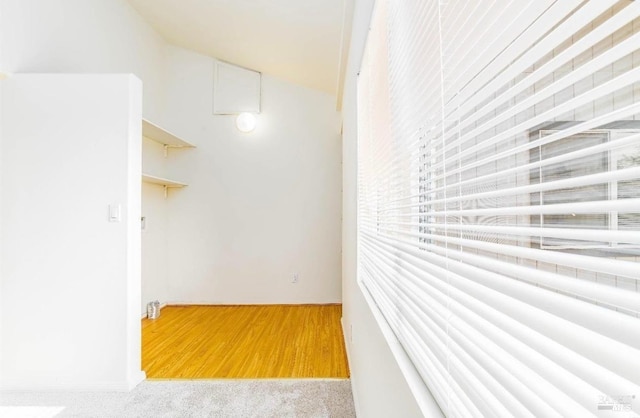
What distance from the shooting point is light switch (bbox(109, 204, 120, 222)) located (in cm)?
239

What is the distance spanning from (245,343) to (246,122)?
2.77m

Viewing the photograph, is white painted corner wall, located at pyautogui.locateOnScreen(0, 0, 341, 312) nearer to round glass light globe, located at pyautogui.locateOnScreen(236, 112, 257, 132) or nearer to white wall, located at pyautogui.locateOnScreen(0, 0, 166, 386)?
round glass light globe, located at pyautogui.locateOnScreen(236, 112, 257, 132)

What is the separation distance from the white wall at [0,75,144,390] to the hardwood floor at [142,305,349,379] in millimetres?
513

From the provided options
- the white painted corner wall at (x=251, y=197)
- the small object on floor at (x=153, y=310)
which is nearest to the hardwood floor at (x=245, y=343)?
the small object on floor at (x=153, y=310)

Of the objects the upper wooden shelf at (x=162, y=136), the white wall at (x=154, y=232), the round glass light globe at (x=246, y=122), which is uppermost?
the round glass light globe at (x=246, y=122)

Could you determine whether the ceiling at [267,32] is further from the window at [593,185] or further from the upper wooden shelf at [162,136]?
the window at [593,185]

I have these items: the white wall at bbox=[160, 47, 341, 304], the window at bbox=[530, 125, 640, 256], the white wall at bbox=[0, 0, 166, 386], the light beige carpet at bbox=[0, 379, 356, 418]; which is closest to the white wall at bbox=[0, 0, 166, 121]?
the white wall at bbox=[0, 0, 166, 386]

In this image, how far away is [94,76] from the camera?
240cm

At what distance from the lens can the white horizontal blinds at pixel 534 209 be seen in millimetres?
288

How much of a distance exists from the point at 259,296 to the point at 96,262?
8.26 ft

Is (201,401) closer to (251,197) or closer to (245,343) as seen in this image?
(245,343)

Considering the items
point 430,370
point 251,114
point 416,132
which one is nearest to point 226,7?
point 251,114

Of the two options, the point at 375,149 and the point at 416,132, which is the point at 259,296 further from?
the point at 416,132

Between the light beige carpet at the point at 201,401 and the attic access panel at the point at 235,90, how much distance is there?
3385mm
